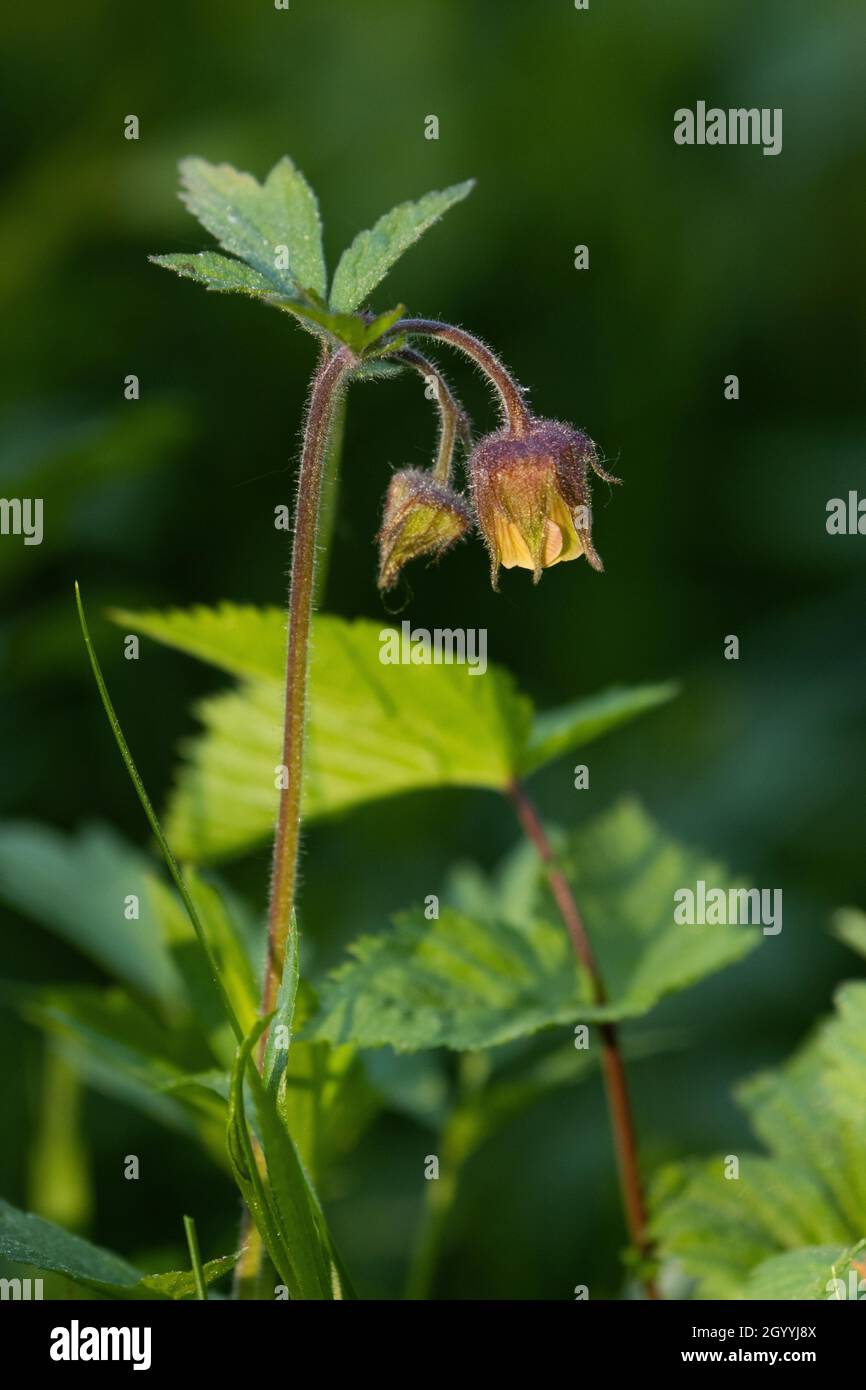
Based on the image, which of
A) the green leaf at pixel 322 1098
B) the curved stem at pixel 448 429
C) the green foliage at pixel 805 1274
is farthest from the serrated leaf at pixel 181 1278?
the curved stem at pixel 448 429

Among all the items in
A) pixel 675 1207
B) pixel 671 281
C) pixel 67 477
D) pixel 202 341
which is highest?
→ pixel 671 281

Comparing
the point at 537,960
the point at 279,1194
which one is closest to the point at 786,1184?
the point at 537,960

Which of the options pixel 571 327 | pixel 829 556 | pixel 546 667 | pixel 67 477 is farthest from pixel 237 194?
pixel 829 556

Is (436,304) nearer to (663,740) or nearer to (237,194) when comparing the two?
(663,740)

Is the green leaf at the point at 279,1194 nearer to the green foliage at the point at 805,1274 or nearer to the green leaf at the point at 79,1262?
the green leaf at the point at 79,1262

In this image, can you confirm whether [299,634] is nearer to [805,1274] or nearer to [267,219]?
[267,219]

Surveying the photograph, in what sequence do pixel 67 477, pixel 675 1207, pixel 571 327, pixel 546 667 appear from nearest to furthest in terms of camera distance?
pixel 675 1207 < pixel 67 477 < pixel 546 667 < pixel 571 327

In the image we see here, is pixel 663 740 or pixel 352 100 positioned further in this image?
pixel 352 100

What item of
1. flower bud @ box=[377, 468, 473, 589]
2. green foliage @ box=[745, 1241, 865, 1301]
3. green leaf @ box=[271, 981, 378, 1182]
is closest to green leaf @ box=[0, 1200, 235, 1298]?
green leaf @ box=[271, 981, 378, 1182]
